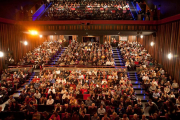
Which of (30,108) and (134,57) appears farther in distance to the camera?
(134,57)

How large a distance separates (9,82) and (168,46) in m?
10.7

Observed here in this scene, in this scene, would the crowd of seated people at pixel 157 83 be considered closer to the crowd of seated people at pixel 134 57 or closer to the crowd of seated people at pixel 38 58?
the crowd of seated people at pixel 134 57

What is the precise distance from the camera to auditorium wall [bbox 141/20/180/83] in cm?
927

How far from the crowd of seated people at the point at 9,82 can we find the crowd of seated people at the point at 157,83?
7.53m

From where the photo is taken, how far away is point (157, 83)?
8.93 meters

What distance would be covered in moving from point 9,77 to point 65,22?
5.80 m

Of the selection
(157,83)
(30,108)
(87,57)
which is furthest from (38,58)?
(157,83)

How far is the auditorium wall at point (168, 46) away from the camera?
927 centimetres

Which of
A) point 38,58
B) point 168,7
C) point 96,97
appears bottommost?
point 96,97

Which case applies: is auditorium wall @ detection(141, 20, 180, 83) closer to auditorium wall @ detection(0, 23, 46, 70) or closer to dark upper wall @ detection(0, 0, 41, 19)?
auditorium wall @ detection(0, 23, 46, 70)

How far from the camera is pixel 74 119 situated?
18.4 ft

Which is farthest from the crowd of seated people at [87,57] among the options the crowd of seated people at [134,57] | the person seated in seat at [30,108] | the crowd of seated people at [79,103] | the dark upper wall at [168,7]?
the person seated in seat at [30,108]

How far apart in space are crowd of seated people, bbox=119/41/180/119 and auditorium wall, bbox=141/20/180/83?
43cm

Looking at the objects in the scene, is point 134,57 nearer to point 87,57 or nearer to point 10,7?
point 87,57
